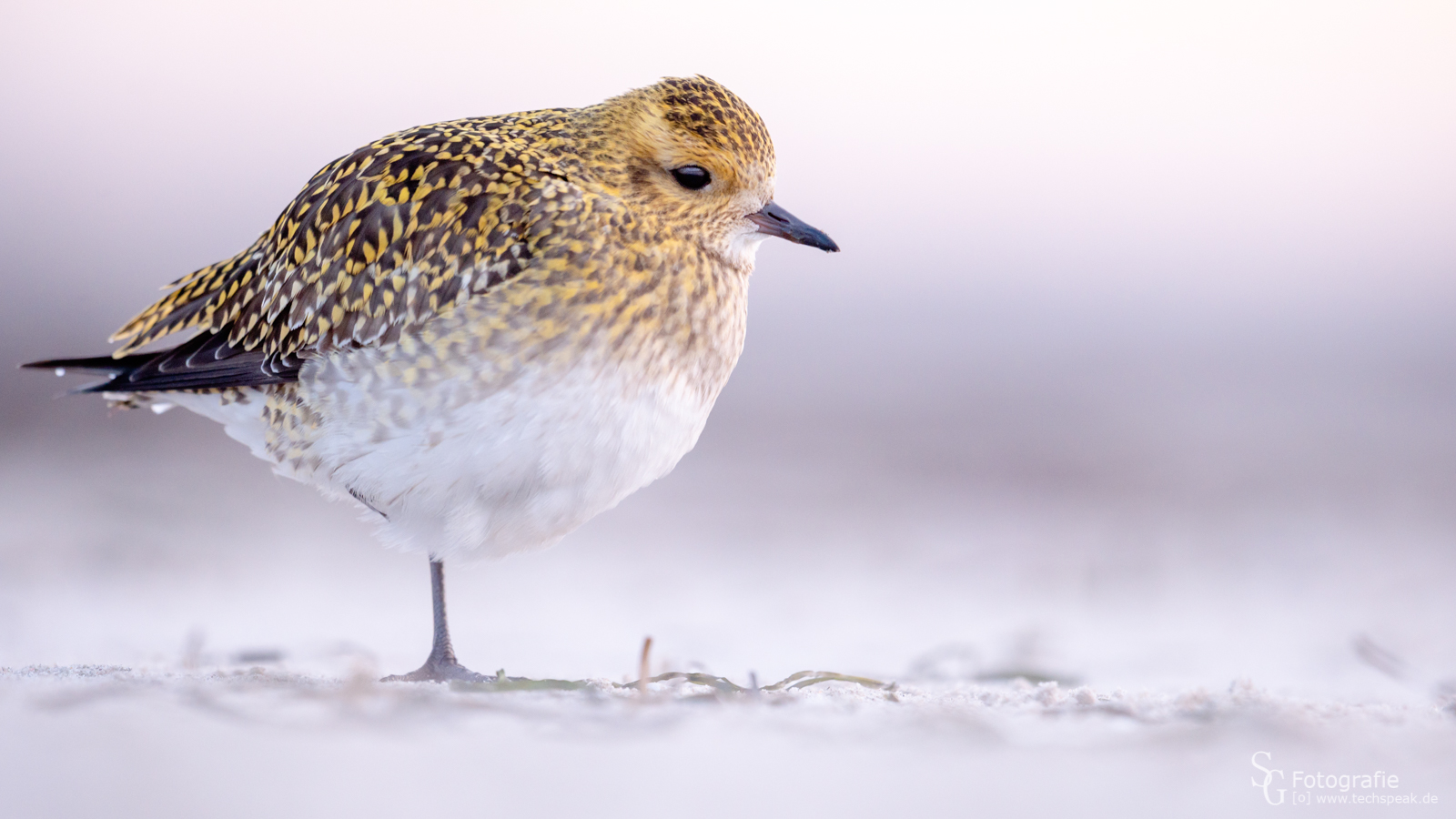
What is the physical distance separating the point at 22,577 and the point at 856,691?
11.7ft

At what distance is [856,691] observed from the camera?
10.2 ft

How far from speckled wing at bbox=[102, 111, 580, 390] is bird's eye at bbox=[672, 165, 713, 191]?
1.05 feet

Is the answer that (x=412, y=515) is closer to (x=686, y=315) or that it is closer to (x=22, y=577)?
(x=686, y=315)

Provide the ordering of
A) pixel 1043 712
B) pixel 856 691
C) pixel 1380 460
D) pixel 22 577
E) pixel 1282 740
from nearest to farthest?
pixel 1282 740
pixel 1043 712
pixel 856 691
pixel 22 577
pixel 1380 460

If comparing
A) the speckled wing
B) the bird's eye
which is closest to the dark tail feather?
the speckled wing

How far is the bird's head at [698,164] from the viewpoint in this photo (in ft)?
10.9

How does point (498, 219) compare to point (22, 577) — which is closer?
point (498, 219)

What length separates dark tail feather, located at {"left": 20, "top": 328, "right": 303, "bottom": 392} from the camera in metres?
3.31

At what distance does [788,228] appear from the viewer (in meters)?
3.41

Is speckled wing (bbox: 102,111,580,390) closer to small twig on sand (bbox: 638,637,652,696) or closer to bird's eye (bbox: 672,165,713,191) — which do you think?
bird's eye (bbox: 672,165,713,191)

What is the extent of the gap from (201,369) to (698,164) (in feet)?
5.30

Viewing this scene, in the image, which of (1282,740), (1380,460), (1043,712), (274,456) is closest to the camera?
(1282,740)

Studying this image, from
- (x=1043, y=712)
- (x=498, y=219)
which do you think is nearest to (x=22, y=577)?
(x=498, y=219)

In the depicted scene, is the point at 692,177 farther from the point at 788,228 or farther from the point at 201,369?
the point at 201,369
